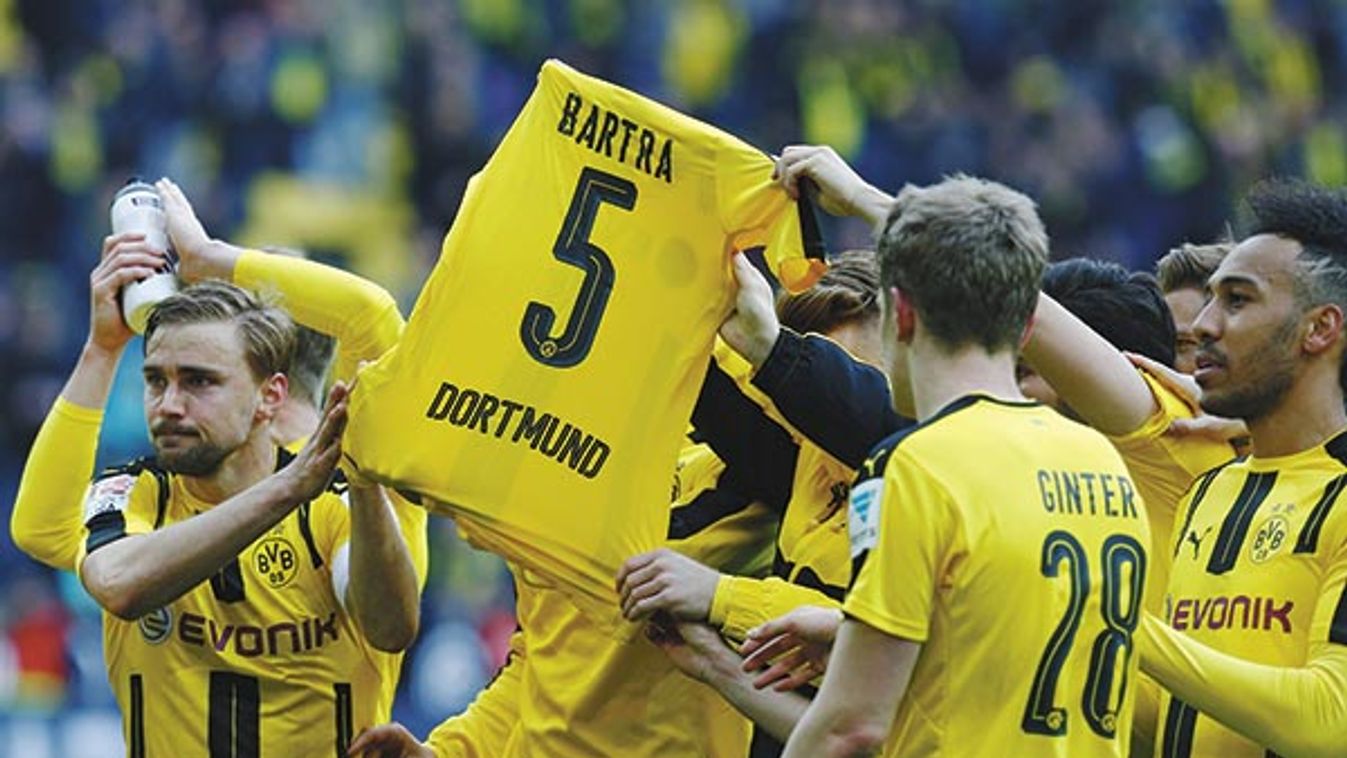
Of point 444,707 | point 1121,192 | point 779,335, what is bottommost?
point 444,707

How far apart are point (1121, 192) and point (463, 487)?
12.4 meters

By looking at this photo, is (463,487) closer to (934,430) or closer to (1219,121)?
(934,430)

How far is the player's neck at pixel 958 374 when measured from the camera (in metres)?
4.56

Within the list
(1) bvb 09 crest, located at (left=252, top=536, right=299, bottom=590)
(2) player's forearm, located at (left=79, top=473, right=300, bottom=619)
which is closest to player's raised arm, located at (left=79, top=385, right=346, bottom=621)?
(2) player's forearm, located at (left=79, top=473, right=300, bottom=619)

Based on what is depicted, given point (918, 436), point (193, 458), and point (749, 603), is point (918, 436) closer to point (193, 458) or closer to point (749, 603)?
point (749, 603)

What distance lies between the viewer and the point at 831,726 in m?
4.44

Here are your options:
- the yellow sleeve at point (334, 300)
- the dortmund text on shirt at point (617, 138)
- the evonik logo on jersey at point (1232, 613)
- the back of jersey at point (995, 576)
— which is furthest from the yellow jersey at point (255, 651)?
the back of jersey at point (995, 576)

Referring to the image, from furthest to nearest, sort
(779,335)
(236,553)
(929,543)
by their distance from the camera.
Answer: (236,553) < (779,335) < (929,543)

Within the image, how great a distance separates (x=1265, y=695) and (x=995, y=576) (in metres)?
0.90

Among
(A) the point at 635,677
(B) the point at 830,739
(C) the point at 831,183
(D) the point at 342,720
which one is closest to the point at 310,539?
(D) the point at 342,720

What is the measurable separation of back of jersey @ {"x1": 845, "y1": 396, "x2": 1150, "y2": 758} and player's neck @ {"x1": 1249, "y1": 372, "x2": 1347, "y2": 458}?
111 cm

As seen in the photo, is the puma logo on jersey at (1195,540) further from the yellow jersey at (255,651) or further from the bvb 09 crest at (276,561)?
the bvb 09 crest at (276,561)

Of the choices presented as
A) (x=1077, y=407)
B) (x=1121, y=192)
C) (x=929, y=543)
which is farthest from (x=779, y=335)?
(x=1121, y=192)

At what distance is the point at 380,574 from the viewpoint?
5965 mm
